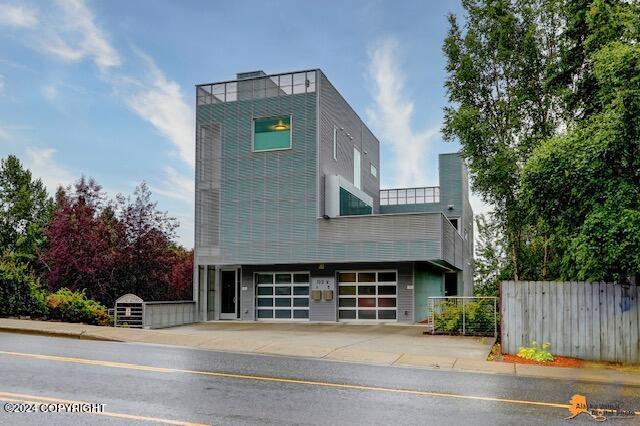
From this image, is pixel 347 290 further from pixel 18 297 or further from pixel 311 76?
pixel 18 297

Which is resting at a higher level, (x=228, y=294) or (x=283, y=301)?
(x=228, y=294)

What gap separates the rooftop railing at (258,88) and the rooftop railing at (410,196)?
2168cm

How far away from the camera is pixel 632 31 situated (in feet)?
44.6

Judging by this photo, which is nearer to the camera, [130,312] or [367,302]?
[130,312]

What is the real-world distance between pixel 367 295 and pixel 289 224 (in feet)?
16.9

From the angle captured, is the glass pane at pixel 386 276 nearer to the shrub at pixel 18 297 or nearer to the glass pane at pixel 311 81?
the glass pane at pixel 311 81

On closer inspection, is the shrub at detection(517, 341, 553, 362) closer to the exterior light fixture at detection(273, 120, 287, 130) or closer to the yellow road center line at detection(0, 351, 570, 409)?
the yellow road center line at detection(0, 351, 570, 409)

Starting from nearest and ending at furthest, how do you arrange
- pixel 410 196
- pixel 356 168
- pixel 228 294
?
pixel 228 294 → pixel 356 168 → pixel 410 196

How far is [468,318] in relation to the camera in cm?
2016

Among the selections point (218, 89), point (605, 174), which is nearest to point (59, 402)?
point (605, 174)

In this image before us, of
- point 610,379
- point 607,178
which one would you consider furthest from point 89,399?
point 607,178

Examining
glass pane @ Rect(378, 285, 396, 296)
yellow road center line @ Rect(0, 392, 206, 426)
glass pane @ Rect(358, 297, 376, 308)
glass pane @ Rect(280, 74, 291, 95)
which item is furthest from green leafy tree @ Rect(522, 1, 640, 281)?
glass pane @ Rect(280, 74, 291, 95)

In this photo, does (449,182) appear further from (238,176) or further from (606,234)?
(606,234)

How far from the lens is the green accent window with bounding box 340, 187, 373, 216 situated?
28.5 m
